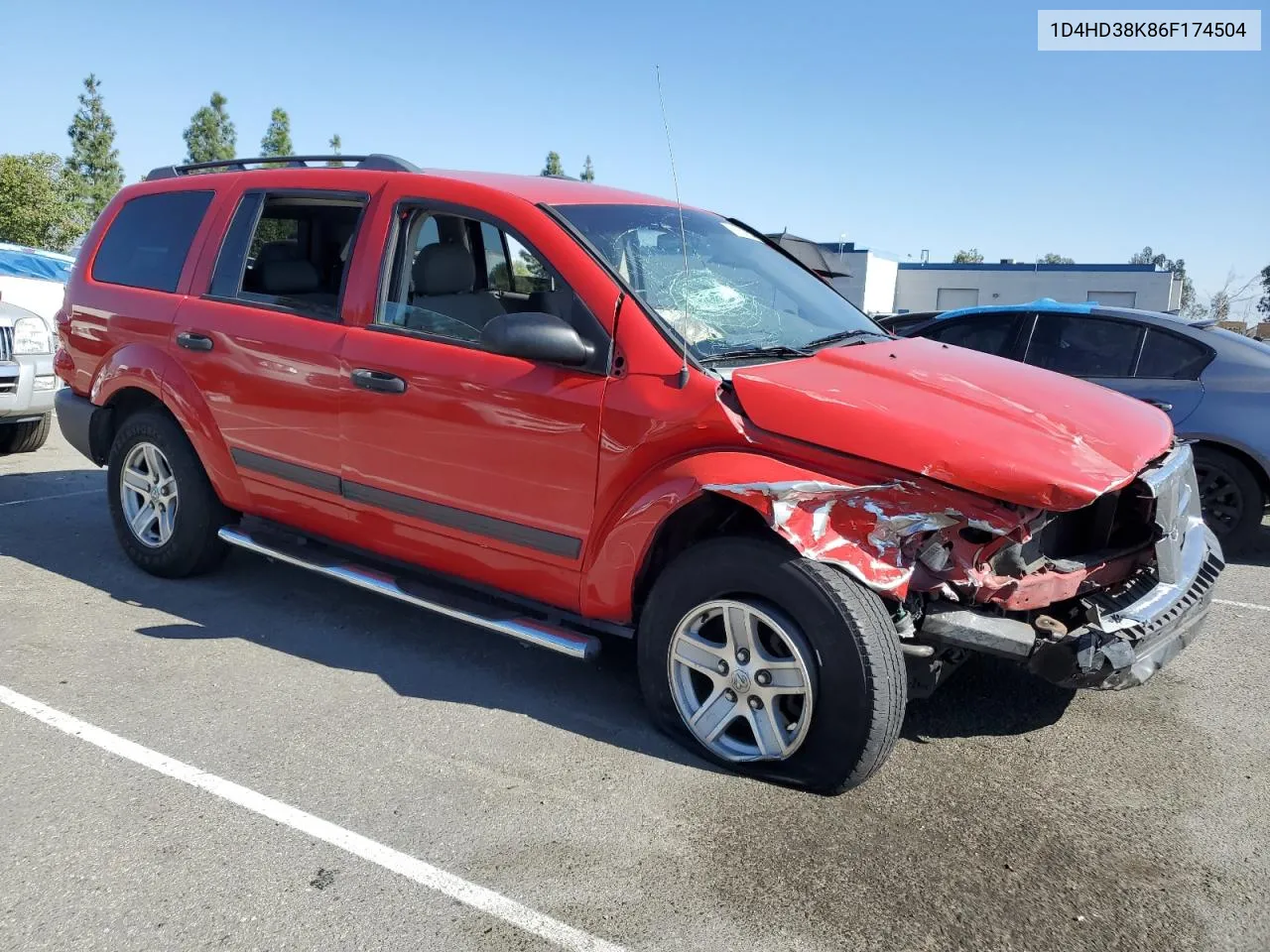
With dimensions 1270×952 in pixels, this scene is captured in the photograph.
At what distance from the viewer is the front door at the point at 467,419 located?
346 centimetres

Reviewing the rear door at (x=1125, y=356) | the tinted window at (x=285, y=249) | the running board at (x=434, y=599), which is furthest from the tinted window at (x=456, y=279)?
the rear door at (x=1125, y=356)

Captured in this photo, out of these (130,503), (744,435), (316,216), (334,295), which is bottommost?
(130,503)

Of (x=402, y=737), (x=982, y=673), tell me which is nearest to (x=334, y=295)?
(x=402, y=737)

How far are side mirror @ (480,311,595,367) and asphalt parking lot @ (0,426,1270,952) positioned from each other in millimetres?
1351

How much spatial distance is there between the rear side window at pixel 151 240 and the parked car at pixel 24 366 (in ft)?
8.87

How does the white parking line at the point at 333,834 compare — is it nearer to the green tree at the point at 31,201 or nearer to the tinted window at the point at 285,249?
the tinted window at the point at 285,249

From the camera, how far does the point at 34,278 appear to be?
9.34m

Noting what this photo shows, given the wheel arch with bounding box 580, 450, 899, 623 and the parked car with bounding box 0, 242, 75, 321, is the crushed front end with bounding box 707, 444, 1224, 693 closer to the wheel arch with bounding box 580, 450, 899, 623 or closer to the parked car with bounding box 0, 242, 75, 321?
the wheel arch with bounding box 580, 450, 899, 623

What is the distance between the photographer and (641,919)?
250 centimetres

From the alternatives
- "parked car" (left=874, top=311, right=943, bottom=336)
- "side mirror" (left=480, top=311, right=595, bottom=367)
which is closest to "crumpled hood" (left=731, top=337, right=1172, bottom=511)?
"side mirror" (left=480, top=311, right=595, bottom=367)

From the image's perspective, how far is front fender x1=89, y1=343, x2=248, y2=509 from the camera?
4574mm

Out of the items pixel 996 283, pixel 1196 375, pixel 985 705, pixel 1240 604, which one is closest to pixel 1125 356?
pixel 1196 375

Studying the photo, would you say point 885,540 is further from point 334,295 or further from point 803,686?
point 334,295

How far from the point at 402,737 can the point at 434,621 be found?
119cm
